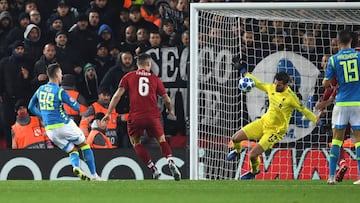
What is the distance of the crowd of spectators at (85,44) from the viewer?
17.3 meters

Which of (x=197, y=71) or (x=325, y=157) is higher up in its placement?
(x=197, y=71)

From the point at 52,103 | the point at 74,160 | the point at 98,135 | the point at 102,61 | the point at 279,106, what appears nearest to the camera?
the point at 52,103

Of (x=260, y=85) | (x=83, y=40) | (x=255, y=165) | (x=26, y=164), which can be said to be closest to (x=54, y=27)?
(x=83, y=40)

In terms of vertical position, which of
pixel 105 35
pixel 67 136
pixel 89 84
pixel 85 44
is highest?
pixel 105 35

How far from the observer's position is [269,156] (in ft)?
55.5

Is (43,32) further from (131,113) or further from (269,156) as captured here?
(269,156)

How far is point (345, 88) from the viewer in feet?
42.2

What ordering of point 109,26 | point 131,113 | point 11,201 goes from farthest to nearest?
point 109,26, point 131,113, point 11,201

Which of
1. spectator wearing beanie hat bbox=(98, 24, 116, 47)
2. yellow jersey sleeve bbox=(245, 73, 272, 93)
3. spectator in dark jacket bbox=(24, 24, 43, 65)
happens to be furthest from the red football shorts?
spectator in dark jacket bbox=(24, 24, 43, 65)

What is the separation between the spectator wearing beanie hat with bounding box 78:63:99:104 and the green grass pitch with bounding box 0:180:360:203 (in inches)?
169

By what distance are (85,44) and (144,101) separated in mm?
2639

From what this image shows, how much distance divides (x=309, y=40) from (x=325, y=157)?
188 centimetres

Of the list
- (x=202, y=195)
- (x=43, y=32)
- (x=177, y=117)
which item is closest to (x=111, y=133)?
(x=177, y=117)

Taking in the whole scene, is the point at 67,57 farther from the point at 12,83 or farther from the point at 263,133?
the point at 263,133
